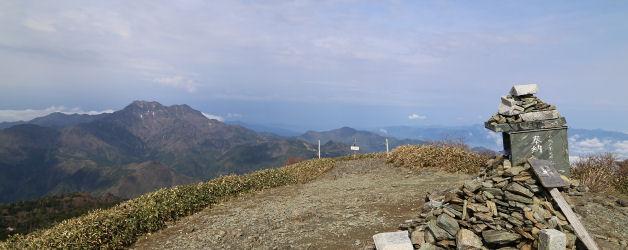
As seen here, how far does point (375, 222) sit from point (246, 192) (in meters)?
8.85

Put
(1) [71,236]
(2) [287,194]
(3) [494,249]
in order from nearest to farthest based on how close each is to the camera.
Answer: (3) [494,249] < (1) [71,236] < (2) [287,194]

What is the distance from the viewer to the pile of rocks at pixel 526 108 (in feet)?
26.8

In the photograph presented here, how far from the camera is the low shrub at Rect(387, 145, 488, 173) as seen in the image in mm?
18906

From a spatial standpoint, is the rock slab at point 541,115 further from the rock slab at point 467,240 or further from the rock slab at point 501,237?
the rock slab at point 467,240

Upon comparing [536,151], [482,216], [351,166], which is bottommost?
[351,166]

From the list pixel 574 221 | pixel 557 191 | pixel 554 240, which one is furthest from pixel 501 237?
pixel 557 191

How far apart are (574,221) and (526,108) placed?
3.02m

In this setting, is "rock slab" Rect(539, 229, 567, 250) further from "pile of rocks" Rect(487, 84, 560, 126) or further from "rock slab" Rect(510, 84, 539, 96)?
"rock slab" Rect(510, 84, 539, 96)

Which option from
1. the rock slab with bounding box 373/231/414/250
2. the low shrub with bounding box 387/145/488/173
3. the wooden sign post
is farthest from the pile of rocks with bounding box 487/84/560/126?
the low shrub with bounding box 387/145/488/173

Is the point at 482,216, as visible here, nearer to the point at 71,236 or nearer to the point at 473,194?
the point at 473,194

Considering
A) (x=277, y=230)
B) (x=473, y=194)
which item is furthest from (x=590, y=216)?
(x=277, y=230)

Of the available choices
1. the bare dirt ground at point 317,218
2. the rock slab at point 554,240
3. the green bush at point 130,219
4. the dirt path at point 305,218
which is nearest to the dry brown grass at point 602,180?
the bare dirt ground at point 317,218

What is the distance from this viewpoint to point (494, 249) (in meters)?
6.70

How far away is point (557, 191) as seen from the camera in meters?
6.94
